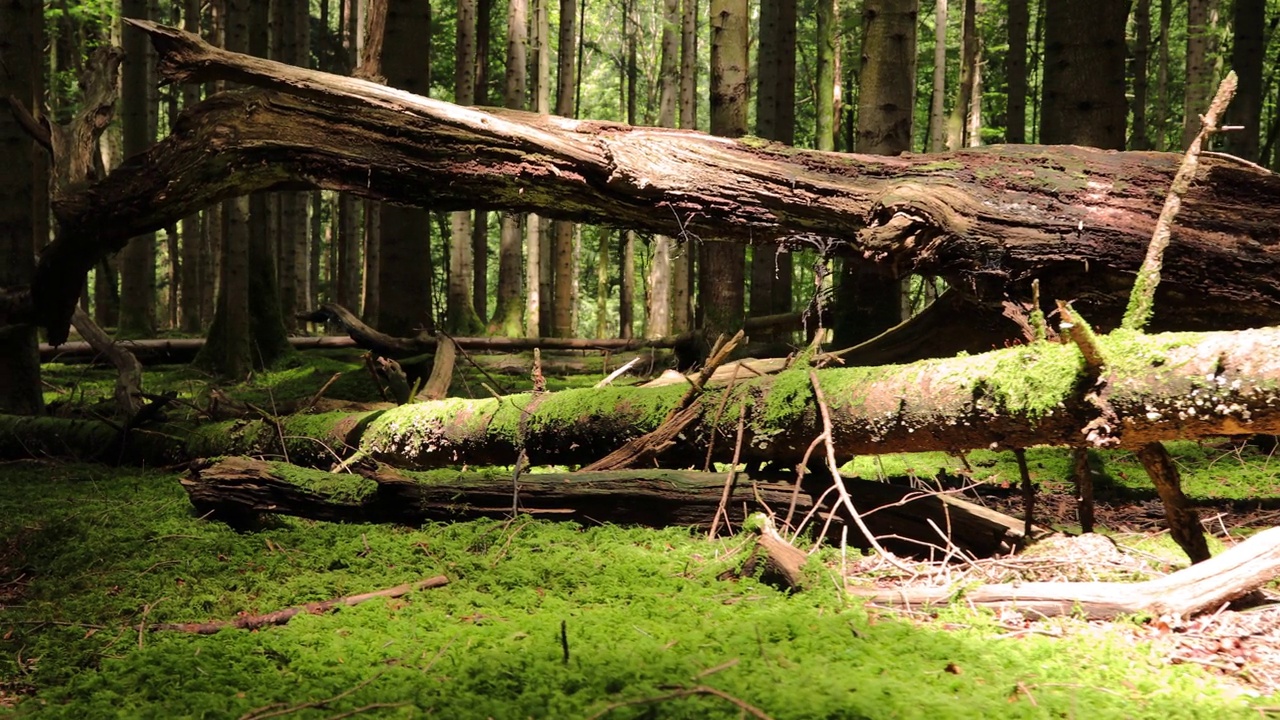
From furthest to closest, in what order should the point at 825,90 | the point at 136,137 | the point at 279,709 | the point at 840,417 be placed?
the point at 825,90 < the point at 136,137 < the point at 840,417 < the point at 279,709

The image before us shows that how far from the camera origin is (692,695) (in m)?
2.60

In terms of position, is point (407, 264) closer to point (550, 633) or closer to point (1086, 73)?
point (1086, 73)

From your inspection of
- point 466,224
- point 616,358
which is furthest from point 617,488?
point 466,224

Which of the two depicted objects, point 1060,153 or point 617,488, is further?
point 1060,153

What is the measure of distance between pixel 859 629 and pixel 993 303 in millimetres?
2767

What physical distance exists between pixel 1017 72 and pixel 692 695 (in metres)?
14.2

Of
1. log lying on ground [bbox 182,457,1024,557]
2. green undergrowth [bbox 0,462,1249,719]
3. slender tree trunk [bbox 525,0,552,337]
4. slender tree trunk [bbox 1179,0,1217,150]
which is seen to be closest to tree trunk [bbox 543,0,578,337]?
slender tree trunk [bbox 525,0,552,337]

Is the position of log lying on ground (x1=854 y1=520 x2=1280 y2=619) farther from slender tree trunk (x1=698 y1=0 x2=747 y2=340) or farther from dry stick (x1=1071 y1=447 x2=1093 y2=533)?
slender tree trunk (x1=698 y1=0 x2=747 y2=340)

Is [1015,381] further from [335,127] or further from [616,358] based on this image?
[616,358]

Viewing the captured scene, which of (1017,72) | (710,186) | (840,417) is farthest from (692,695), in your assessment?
(1017,72)

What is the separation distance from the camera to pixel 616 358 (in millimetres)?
11414

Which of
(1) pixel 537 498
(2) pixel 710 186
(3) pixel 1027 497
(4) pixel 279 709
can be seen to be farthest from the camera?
(2) pixel 710 186

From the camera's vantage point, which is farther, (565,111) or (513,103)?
(565,111)

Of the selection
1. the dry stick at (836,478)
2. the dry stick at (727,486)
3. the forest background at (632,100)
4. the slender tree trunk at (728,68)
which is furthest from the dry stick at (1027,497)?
the slender tree trunk at (728,68)
